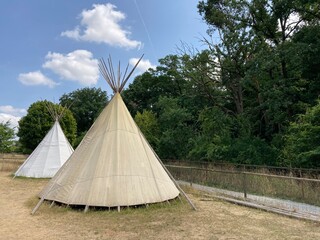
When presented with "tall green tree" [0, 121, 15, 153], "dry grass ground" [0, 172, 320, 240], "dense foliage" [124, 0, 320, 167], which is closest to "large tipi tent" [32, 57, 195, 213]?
"dry grass ground" [0, 172, 320, 240]

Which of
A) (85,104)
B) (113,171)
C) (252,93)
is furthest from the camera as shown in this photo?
(85,104)

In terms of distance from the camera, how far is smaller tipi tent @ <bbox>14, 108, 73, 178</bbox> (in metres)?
14.6

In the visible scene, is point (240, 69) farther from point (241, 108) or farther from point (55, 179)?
point (55, 179)

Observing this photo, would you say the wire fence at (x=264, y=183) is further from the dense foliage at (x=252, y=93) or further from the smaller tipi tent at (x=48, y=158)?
the smaller tipi tent at (x=48, y=158)

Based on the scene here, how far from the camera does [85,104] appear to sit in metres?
44.0

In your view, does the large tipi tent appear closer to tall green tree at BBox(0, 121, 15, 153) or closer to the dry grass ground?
the dry grass ground

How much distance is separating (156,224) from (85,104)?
39721mm

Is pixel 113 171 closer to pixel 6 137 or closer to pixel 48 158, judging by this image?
pixel 48 158

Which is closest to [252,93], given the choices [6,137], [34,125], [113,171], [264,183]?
[264,183]

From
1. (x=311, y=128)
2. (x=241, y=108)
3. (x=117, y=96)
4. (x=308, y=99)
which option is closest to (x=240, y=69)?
(x=241, y=108)

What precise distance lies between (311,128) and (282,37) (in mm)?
8059

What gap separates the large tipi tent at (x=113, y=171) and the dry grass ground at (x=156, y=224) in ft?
1.06

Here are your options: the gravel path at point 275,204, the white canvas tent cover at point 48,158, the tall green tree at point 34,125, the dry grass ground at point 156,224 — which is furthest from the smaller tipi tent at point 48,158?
the tall green tree at point 34,125

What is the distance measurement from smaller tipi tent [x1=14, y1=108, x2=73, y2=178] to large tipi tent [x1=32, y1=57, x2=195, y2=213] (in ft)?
22.8
